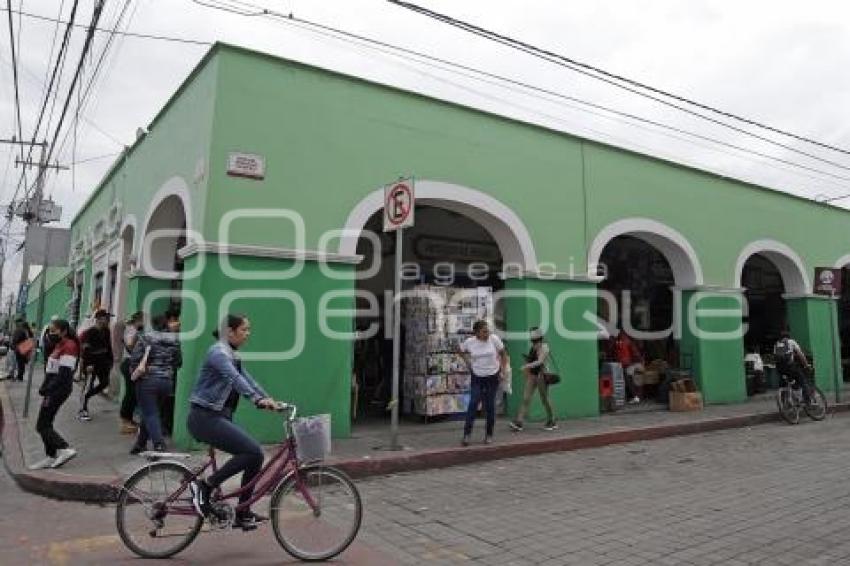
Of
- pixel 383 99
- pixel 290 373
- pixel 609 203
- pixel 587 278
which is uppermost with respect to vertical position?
pixel 383 99

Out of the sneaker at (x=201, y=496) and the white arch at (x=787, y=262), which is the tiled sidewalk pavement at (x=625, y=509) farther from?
the white arch at (x=787, y=262)

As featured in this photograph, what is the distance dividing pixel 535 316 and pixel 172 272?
613 centimetres

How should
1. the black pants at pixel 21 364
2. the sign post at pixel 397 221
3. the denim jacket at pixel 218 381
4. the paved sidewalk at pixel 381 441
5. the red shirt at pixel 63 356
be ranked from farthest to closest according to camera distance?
the black pants at pixel 21 364
the sign post at pixel 397 221
the red shirt at pixel 63 356
the paved sidewalk at pixel 381 441
the denim jacket at pixel 218 381

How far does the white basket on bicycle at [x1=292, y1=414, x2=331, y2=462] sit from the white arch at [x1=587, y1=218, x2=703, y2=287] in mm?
7906

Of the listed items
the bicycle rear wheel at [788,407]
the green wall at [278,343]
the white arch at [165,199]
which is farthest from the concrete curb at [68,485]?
the bicycle rear wheel at [788,407]

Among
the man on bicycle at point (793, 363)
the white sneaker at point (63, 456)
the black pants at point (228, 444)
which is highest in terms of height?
the man on bicycle at point (793, 363)

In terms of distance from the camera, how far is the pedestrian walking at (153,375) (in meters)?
7.51

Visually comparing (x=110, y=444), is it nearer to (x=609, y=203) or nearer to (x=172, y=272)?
(x=172, y=272)

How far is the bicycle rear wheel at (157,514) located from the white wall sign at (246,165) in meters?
4.55

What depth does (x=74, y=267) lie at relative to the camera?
1983 cm

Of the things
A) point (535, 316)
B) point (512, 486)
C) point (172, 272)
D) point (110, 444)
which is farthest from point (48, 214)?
point (512, 486)

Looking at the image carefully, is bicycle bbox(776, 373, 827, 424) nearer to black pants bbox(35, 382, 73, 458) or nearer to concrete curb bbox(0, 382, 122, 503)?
concrete curb bbox(0, 382, 122, 503)

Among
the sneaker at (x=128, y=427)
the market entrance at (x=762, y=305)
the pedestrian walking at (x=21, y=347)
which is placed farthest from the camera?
the market entrance at (x=762, y=305)

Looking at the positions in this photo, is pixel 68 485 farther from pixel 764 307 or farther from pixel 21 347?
pixel 764 307
